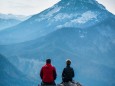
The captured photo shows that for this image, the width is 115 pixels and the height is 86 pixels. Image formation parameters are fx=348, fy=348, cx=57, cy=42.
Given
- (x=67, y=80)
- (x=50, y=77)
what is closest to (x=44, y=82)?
(x=50, y=77)

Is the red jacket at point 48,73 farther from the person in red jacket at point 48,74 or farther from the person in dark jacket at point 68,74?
the person in dark jacket at point 68,74

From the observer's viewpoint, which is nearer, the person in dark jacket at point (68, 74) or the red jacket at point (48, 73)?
the red jacket at point (48, 73)

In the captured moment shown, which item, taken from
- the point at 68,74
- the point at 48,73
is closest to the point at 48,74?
the point at 48,73

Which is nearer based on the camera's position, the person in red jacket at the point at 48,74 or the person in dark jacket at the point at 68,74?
the person in red jacket at the point at 48,74

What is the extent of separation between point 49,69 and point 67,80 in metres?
2.51

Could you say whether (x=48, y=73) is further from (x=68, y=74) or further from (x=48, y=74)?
(x=68, y=74)

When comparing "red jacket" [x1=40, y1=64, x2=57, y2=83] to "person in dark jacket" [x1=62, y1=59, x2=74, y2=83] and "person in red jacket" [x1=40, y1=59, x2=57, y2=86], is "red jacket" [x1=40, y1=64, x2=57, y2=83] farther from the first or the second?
"person in dark jacket" [x1=62, y1=59, x2=74, y2=83]

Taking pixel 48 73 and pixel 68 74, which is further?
pixel 68 74

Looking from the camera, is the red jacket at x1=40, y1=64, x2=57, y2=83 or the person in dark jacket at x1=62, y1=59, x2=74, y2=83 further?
the person in dark jacket at x1=62, y1=59, x2=74, y2=83

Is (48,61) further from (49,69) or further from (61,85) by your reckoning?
(61,85)

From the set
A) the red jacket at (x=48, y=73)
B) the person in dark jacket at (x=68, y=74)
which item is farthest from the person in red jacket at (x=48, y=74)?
the person in dark jacket at (x=68, y=74)

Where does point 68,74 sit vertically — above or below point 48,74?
above

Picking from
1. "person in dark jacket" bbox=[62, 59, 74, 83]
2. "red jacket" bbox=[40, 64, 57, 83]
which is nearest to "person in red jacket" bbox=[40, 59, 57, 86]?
"red jacket" bbox=[40, 64, 57, 83]

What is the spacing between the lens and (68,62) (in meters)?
29.8
